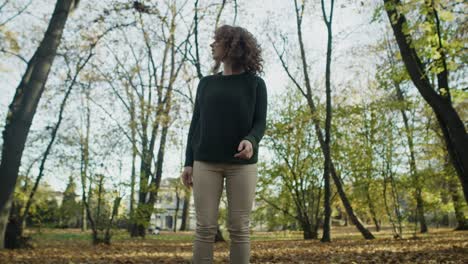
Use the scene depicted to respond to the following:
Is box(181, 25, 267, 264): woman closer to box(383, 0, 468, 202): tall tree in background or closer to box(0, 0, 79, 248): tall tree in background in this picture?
box(383, 0, 468, 202): tall tree in background

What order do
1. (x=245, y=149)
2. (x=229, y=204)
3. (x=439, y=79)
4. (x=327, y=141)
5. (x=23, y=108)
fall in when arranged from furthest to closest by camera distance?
(x=327, y=141) < (x=23, y=108) < (x=439, y=79) < (x=229, y=204) < (x=245, y=149)

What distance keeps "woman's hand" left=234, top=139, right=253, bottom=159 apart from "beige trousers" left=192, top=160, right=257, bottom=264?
15 cm

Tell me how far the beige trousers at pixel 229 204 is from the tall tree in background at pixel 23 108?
20.6 ft

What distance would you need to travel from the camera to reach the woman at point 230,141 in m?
2.55

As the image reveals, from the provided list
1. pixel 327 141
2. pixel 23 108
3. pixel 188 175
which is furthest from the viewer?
pixel 327 141

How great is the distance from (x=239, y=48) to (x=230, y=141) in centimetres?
62

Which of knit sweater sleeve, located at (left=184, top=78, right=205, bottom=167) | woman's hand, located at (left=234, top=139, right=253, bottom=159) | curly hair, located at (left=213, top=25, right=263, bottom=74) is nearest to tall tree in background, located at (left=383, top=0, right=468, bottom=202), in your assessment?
curly hair, located at (left=213, top=25, right=263, bottom=74)

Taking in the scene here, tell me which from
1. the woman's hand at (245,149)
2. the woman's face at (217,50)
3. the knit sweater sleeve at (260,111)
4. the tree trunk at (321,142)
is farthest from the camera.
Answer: the tree trunk at (321,142)

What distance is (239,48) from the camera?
9.00ft

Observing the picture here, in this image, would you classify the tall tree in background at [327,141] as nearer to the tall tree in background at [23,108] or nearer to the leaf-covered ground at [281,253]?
the leaf-covered ground at [281,253]

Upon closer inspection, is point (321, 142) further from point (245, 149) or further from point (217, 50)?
point (245, 149)

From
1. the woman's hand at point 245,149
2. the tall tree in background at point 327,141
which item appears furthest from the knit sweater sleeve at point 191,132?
the tall tree in background at point 327,141

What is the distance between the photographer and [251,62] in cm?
277

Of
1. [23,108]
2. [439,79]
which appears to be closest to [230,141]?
[439,79]
